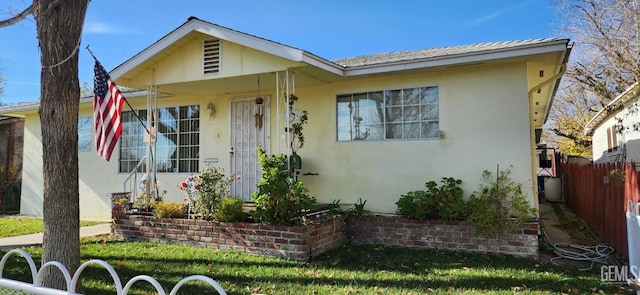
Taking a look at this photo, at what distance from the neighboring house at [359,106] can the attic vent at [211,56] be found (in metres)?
0.02

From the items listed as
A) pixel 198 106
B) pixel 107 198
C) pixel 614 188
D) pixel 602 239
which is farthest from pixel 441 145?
pixel 107 198

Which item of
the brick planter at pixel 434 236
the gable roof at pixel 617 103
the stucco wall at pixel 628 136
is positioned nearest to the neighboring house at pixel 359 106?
the brick planter at pixel 434 236

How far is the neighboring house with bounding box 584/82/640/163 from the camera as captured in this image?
32.1ft

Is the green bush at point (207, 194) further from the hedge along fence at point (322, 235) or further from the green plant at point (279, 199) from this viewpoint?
the green plant at point (279, 199)

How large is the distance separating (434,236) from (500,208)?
1102 mm

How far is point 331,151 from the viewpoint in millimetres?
8000

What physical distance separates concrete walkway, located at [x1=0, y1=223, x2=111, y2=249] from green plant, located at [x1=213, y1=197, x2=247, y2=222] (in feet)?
10.8

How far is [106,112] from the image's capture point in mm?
7000

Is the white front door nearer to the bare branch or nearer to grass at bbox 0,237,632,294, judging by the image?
grass at bbox 0,237,632,294

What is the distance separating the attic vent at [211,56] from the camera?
7.44 m

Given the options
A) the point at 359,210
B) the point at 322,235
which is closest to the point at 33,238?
the point at 322,235

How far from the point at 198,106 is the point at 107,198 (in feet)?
12.0

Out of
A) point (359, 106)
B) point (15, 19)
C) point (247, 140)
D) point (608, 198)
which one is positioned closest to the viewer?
point (15, 19)

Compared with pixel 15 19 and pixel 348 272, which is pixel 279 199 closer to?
pixel 348 272
